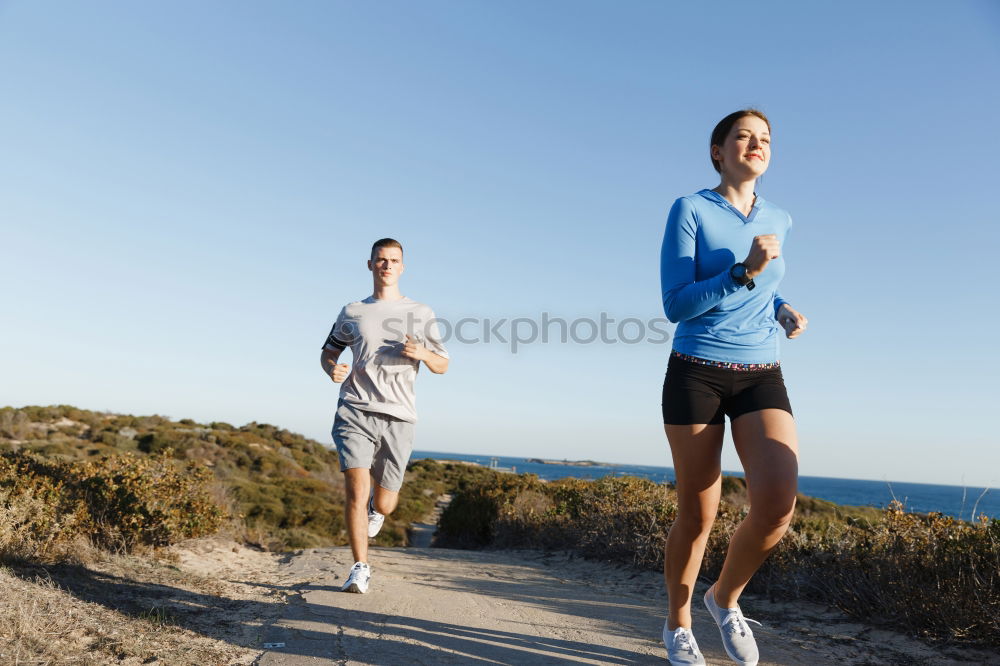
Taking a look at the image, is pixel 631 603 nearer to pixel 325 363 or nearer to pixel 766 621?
pixel 766 621

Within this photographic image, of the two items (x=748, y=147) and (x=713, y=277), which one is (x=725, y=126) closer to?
(x=748, y=147)

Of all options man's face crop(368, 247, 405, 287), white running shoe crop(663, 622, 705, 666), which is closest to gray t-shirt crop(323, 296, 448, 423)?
man's face crop(368, 247, 405, 287)

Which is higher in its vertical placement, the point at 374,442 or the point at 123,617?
the point at 374,442

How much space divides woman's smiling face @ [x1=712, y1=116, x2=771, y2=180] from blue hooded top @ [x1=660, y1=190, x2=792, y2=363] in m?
0.17

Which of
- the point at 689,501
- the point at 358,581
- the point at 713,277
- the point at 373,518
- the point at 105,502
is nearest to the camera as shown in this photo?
the point at 713,277

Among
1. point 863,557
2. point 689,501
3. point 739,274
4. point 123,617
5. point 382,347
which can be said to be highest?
point 739,274

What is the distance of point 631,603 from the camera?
477cm

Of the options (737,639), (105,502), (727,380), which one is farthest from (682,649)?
(105,502)

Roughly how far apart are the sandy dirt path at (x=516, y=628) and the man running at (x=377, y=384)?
490 millimetres

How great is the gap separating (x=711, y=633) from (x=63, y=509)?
17.0 ft

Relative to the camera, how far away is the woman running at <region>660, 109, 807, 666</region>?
2680 mm

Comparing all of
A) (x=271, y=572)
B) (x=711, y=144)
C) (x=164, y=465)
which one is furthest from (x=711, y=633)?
(x=164, y=465)

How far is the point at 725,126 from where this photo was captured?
3.05 m

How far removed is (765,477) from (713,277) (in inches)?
32.7
